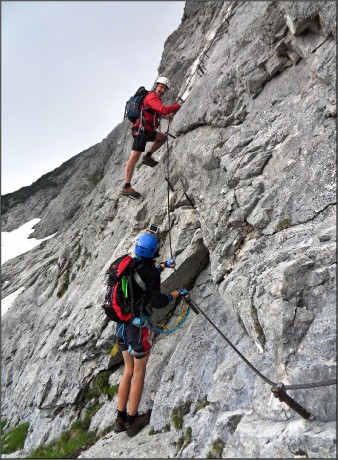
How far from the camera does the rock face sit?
610 centimetres

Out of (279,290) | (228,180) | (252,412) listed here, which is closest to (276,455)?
(252,412)

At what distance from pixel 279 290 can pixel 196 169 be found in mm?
5614

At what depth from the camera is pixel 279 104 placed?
29.3 feet

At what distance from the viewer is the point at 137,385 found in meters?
8.23

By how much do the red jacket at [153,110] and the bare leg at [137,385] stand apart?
8800 mm

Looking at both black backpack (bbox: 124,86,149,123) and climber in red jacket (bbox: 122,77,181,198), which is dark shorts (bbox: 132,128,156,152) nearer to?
climber in red jacket (bbox: 122,77,181,198)

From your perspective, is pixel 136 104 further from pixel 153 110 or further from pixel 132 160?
pixel 132 160

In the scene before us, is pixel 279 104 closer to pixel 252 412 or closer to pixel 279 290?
pixel 279 290

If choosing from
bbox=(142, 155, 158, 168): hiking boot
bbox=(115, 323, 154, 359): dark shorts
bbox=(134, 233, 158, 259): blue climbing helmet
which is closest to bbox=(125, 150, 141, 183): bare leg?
bbox=(142, 155, 158, 168): hiking boot

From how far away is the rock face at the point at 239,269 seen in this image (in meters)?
6.10

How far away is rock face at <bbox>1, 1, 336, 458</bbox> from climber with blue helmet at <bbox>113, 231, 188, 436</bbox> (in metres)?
0.38

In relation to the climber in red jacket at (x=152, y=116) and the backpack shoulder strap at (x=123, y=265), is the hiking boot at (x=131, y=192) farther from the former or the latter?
the backpack shoulder strap at (x=123, y=265)

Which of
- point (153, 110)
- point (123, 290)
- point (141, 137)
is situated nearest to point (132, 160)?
point (141, 137)

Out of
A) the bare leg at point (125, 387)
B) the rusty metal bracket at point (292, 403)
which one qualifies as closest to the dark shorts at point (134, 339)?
the bare leg at point (125, 387)
